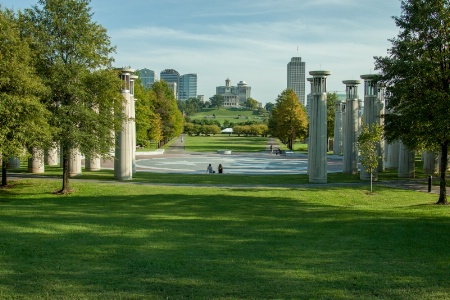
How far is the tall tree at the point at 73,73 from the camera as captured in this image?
2497 centimetres

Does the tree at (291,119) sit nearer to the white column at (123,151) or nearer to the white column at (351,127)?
the white column at (351,127)

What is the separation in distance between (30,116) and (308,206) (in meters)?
14.2

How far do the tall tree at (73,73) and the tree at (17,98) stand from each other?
156 cm

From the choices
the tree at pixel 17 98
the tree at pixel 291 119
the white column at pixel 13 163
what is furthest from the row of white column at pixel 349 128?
the tree at pixel 291 119

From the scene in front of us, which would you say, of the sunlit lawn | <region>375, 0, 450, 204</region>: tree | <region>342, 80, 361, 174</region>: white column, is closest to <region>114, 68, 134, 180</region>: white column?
<region>375, 0, 450, 204</region>: tree

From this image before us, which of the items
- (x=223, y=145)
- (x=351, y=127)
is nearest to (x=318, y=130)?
(x=351, y=127)

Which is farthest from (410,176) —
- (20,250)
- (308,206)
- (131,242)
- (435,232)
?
(20,250)

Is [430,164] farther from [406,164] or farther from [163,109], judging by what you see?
[163,109]

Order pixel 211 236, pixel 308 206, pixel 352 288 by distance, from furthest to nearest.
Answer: pixel 308 206, pixel 211 236, pixel 352 288

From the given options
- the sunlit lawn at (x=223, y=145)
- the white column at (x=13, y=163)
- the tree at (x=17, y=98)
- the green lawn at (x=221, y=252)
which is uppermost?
the tree at (x=17, y=98)

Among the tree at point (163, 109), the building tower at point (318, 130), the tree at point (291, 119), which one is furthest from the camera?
the tree at point (163, 109)

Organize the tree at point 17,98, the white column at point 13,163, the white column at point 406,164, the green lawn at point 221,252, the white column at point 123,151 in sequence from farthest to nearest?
the white column at point 13,163
the white column at point 406,164
the white column at point 123,151
the tree at point 17,98
the green lawn at point 221,252

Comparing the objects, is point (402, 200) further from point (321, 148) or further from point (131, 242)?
point (131, 242)

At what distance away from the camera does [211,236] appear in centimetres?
1305
